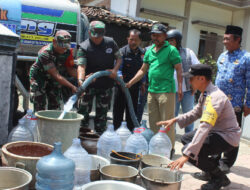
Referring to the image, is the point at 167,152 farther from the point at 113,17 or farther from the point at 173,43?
the point at 113,17

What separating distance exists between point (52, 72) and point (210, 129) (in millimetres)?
2300

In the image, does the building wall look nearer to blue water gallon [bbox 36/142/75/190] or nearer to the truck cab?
the truck cab

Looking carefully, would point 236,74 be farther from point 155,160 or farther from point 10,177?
point 10,177

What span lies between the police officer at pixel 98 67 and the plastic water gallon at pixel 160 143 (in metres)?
1.12

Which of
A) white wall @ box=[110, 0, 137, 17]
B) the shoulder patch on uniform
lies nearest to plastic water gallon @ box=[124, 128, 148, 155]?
the shoulder patch on uniform

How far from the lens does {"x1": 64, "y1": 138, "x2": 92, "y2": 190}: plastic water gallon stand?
2.83 m

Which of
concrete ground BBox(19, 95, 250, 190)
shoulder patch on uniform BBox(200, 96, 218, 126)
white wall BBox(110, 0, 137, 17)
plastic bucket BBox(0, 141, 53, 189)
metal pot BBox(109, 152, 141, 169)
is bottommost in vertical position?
concrete ground BBox(19, 95, 250, 190)

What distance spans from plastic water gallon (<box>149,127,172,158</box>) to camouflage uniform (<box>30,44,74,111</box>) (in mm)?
1632

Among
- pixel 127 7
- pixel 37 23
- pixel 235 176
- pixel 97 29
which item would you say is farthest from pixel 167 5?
pixel 235 176

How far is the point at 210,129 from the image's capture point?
2998 mm

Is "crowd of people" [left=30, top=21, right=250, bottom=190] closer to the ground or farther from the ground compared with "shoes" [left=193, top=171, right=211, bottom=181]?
farther from the ground

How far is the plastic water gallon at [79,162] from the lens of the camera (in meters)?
2.83

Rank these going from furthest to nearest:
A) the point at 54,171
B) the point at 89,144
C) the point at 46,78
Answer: the point at 46,78
the point at 89,144
the point at 54,171

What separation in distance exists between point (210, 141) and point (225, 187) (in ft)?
2.75
